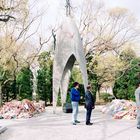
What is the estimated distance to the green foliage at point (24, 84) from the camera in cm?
3047

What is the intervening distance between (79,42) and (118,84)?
13245 mm

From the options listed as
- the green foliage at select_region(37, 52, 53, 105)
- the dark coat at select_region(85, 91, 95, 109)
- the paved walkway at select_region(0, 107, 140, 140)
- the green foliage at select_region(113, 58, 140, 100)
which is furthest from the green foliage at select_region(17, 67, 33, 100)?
the paved walkway at select_region(0, 107, 140, 140)

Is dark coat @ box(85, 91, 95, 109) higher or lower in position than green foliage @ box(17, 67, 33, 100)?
lower

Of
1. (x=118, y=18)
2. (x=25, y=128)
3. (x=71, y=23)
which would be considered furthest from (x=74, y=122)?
(x=118, y=18)

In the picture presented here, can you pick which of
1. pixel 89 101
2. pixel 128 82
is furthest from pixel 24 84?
pixel 89 101

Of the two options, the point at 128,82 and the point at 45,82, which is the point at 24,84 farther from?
the point at 128,82

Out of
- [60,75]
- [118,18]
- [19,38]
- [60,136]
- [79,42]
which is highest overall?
[118,18]

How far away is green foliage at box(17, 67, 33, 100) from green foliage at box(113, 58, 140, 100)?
7.13m

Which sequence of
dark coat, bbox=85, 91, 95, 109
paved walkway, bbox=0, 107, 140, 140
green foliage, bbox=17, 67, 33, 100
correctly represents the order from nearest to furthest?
paved walkway, bbox=0, 107, 140, 140, dark coat, bbox=85, 91, 95, 109, green foliage, bbox=17, 67, 33, 100

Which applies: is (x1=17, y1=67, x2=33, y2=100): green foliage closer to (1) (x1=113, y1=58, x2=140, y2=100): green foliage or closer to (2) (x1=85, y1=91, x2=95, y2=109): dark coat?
(1) (x1=113, y1=58, x2=140, y2=100): green foliage

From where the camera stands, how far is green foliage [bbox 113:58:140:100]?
28359 millimetres

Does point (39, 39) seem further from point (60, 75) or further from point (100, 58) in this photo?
point (60, 75)

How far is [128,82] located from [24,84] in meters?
8.48

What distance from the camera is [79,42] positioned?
716 inches
